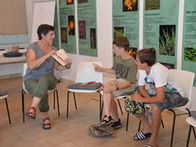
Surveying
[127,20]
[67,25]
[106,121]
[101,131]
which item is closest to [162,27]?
[127,20]

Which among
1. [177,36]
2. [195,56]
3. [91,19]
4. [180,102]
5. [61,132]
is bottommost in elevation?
[61,132]

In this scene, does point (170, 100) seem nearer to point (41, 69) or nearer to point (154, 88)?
point (154, 88)

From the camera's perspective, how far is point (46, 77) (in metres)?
3.14

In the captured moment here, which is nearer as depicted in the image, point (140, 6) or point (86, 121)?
point (86, 121)

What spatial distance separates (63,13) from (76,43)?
74 centimetres

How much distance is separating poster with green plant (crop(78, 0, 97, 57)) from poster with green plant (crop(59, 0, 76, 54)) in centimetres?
23

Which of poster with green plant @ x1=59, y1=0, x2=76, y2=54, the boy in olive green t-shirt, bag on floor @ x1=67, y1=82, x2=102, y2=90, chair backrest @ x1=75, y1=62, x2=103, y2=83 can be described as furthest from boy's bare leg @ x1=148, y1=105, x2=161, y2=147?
poster with green plant @ x1=59, y1=0, x2=76, y2=54

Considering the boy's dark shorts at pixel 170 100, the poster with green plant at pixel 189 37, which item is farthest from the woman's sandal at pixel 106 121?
the poster with green plant at pixel 189 37

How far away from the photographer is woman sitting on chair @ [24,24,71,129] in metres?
3.03

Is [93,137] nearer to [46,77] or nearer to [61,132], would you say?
[61,132]

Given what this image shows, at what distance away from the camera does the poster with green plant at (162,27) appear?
3471mm

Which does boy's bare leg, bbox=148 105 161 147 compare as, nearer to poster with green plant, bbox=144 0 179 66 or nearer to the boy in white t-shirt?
the boy in white t-shirt

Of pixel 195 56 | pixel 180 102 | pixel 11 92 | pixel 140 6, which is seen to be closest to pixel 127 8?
pixel 140 6

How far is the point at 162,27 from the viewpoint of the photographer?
3.60 m
